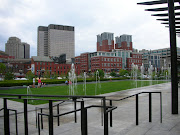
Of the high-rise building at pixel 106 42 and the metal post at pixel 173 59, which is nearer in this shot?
the metal post at pixel 173 59

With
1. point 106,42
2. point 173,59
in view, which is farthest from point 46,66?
point 173,59

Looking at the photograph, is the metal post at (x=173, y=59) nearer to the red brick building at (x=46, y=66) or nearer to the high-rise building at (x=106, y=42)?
the red brick building at (x=46, y=66)

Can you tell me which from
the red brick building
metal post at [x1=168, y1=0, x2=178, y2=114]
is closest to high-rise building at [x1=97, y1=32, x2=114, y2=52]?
the red brick building

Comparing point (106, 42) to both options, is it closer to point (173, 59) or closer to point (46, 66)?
point (46, 66)

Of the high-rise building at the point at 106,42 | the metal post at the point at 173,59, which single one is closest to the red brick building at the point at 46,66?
the high-rise building at the point at 106,42

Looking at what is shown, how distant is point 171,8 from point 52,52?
635 feet

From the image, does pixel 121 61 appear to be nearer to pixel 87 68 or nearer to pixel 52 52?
pixel 87 68

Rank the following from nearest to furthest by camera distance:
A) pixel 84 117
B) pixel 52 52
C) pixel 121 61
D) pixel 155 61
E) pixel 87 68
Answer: pixel 84 117 → pixel 121 61 → pixel 87 68 → pixel 155 61 → pixel 52 52

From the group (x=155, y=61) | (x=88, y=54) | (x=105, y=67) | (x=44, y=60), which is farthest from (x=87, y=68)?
(x=155, y=61)

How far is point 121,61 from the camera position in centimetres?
10506

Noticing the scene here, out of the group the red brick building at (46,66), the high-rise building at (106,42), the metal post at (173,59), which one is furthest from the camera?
the high-rise building at (106,42)

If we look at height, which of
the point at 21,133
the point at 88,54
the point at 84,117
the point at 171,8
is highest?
the point at 88,54

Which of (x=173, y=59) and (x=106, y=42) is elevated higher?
(x=106, y=42)

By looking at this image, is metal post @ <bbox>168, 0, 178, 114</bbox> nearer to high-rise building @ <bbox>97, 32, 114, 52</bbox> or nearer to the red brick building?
the red brick building
